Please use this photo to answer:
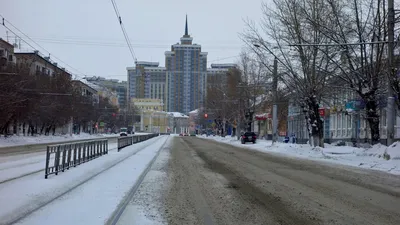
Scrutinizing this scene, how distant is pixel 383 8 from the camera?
25500 mm

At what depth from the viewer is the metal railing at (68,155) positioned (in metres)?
14.6

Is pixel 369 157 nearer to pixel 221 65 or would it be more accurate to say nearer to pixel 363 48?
pixel 363 48

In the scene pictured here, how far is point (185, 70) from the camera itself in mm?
55594

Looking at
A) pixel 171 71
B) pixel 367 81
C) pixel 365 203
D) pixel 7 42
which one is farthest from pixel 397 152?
pixel 7 42

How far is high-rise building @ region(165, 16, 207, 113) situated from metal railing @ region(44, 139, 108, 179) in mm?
30902

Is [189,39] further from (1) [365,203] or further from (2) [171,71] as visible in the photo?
(1) [365,203]

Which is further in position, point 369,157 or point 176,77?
point 176,77

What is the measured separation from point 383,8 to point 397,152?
920cm

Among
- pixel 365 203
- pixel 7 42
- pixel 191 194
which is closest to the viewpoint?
pixel 365 203

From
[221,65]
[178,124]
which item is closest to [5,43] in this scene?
[221,65]

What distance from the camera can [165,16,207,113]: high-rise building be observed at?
176 ft

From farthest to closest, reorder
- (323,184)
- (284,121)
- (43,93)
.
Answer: (284,121) < (43,93) < (323,184)

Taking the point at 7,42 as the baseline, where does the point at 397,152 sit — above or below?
below

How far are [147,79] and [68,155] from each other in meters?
28.8
